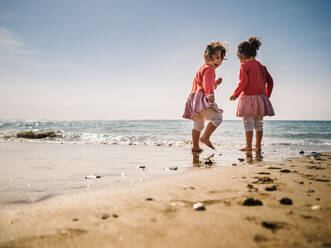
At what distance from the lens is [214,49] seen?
16.4 ft

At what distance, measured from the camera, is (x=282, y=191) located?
183 cm

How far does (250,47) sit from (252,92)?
3.24 ft

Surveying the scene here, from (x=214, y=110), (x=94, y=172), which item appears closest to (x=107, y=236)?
(x=94, y=172)

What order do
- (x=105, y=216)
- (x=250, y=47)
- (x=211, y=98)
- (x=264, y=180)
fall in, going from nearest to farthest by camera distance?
(x=105, y=216), (x=264, y=180), (x=211, y=98), (x=250, y=47)

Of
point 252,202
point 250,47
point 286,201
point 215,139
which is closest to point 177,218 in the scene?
point 252,202

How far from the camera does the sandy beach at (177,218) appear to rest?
1058mm

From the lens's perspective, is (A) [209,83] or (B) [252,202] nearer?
(B) [252,202]

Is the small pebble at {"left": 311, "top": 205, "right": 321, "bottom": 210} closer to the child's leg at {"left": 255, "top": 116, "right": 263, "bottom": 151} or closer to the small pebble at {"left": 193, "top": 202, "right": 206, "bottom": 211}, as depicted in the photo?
the small pebble at {"left": 193, "top": 202, "right": 206, "bottom": 211}

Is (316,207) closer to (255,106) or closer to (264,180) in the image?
(264,180)

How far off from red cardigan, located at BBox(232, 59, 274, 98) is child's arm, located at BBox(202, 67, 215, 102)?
Result: 0.66 m

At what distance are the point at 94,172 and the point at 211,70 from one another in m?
3.17

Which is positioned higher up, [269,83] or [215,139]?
[269,83]

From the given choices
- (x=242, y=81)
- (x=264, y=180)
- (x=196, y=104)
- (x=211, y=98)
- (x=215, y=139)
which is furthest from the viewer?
(x=215, y=139)

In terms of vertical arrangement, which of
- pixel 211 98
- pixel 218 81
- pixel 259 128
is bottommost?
pixel 259 128
